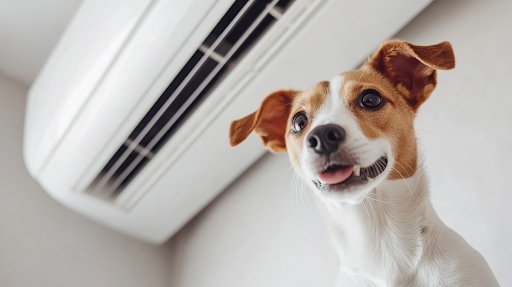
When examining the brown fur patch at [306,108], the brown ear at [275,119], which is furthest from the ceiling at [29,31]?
the brown fur patch at [306,108]

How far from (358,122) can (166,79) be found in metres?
0.70

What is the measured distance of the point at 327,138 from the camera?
71 cm

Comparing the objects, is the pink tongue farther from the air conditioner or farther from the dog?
the air conditioner

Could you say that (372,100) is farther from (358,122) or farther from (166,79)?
(166,79)

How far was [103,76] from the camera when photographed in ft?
4.09

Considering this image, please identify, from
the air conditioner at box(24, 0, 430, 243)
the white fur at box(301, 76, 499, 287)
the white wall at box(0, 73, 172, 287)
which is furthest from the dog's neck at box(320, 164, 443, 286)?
the white wall at box(0, 73, 172, 287)

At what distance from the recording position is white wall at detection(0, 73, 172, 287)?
152 cm

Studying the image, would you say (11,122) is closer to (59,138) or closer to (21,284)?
(59,138)

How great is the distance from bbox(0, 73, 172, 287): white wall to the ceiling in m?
0.10

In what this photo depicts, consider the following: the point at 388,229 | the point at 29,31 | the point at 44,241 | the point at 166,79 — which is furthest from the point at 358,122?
the point at 29,31

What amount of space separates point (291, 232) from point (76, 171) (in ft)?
2.78

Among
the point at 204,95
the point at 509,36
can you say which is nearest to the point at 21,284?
the point at 204,95

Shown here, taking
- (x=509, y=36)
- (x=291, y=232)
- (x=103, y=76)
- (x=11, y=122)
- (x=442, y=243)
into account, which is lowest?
(x=442, y=243)

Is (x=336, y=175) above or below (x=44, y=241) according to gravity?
below
